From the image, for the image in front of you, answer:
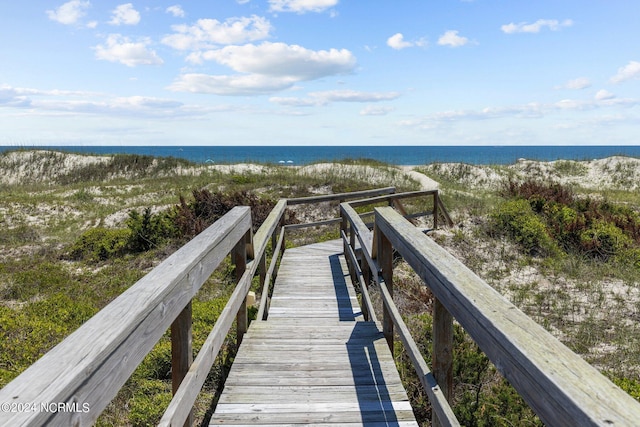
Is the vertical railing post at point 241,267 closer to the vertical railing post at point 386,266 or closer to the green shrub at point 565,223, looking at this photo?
the vertical railing post at point 386,266

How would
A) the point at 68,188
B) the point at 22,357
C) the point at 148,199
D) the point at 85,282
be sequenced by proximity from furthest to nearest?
the point at 68,188 → the point at 148,199 → the point at 85,282 → the point at 22,357

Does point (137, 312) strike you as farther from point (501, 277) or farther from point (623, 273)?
point (623, 273)

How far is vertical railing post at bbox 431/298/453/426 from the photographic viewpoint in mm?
2238

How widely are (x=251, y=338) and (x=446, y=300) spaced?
2.66 metres

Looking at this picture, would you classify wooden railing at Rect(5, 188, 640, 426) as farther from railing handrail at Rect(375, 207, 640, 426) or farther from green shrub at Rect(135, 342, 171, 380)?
green shrub at Rect(135, 342, 171, 380)

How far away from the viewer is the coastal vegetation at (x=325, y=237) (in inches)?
172

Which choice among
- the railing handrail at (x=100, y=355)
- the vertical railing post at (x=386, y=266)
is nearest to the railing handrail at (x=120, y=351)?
the railing handrail at (x=100, y=355)

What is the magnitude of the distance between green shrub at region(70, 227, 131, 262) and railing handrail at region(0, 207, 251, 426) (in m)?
10.4

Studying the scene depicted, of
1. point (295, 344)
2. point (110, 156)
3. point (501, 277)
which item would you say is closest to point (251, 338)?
point (295, 344)

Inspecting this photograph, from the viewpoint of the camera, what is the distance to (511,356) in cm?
132

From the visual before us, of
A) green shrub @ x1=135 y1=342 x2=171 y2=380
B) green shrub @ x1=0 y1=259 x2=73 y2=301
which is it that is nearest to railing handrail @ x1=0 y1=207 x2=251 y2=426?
green shrub @ x1=135 y1=342 x2=171 y2=380

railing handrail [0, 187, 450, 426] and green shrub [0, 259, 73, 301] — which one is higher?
railing handrail [0, 187, 450, 426]

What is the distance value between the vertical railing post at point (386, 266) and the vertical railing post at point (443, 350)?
144 centimetres

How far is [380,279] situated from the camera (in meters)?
3.84
